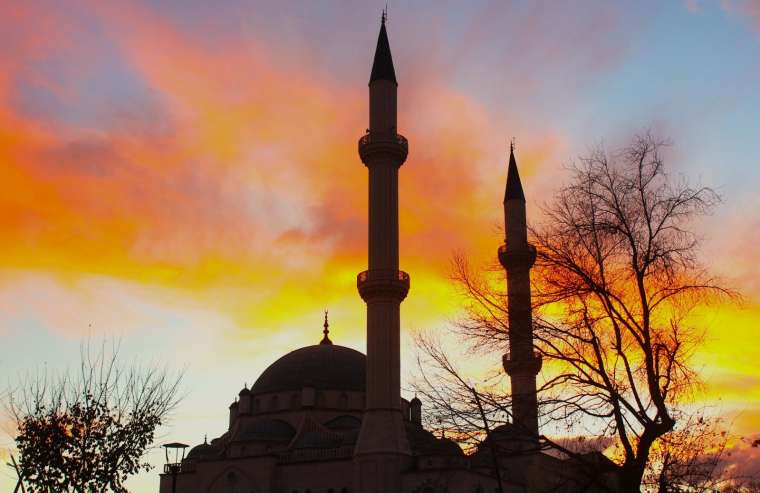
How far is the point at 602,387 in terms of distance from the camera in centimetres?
1416

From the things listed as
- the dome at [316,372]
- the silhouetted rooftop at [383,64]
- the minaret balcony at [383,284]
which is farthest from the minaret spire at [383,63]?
the dome at [316,372]

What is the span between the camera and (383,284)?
35.2 m

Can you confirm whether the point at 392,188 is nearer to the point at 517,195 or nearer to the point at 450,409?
the point at 517,195

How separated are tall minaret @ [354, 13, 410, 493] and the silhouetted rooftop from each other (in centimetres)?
5

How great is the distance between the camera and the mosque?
34.8 metres

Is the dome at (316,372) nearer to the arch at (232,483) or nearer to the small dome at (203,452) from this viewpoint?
the small dome at (203,452)

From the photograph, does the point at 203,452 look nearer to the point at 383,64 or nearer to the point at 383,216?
the point at 383,216

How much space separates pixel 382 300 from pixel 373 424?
5153 mm

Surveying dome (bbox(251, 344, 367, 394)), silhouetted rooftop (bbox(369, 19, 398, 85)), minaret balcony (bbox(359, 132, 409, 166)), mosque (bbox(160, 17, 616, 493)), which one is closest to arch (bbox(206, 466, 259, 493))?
mosque (bbox(160, 17, 616, 493))

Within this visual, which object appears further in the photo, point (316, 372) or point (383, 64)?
point (316, 372)

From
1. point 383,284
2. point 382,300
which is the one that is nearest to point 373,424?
point 382,300

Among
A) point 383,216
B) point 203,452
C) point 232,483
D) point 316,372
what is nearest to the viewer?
point 383,216

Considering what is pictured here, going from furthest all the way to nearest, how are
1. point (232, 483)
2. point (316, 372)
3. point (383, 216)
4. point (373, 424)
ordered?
point (316, 372) < point (232, 483) < point (383, 216) < point (373, 424)

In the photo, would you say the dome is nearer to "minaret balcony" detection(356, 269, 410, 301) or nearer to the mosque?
the mosque
